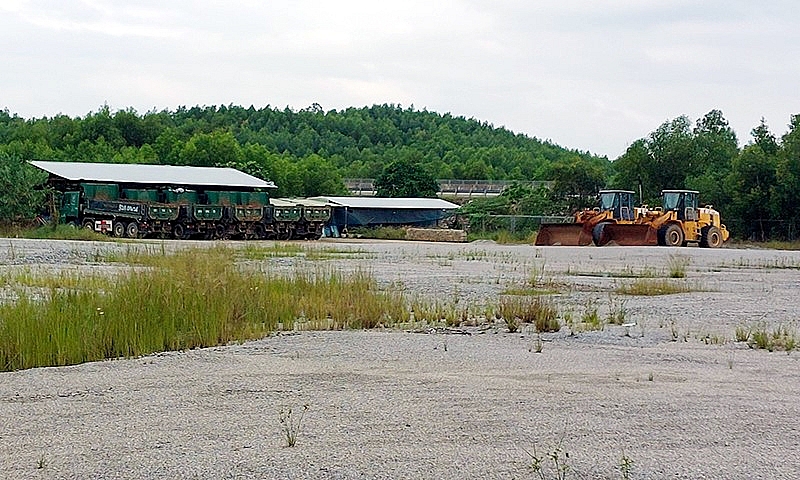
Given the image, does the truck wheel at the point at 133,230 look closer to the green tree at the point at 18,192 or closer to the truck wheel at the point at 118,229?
the truck wheel at the point at 118,229

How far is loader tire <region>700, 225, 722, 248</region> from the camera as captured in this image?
151ft

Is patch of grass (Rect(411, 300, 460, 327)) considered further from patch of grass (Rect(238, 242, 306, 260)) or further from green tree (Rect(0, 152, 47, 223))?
green tree (Rect(0, 152, 47, 223))

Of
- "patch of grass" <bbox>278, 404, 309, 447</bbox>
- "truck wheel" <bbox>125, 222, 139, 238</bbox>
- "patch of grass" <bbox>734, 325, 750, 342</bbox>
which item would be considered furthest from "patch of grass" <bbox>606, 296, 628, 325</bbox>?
"truck wheel" <bbox>125, 222, 139, 238</bbox>

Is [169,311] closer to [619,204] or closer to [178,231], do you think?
[619,204]

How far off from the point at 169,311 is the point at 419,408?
16.8 feet

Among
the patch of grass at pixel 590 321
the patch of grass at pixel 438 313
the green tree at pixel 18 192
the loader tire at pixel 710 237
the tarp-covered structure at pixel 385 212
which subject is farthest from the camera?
the tarp-covered structure at pixel 385 212

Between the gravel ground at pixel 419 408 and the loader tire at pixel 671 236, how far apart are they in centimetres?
3175

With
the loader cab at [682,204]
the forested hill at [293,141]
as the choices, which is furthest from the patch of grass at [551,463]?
the forested hill at [293,141]

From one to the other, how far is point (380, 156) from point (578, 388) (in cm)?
13484

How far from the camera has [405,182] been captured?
3506 inches

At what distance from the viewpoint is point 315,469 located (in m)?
5.81

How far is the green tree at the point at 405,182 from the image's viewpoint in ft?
291

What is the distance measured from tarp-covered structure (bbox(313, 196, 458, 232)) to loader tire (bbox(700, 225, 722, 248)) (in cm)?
2697

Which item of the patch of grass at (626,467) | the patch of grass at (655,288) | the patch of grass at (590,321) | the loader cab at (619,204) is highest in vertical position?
the loader cab at (619,204)
